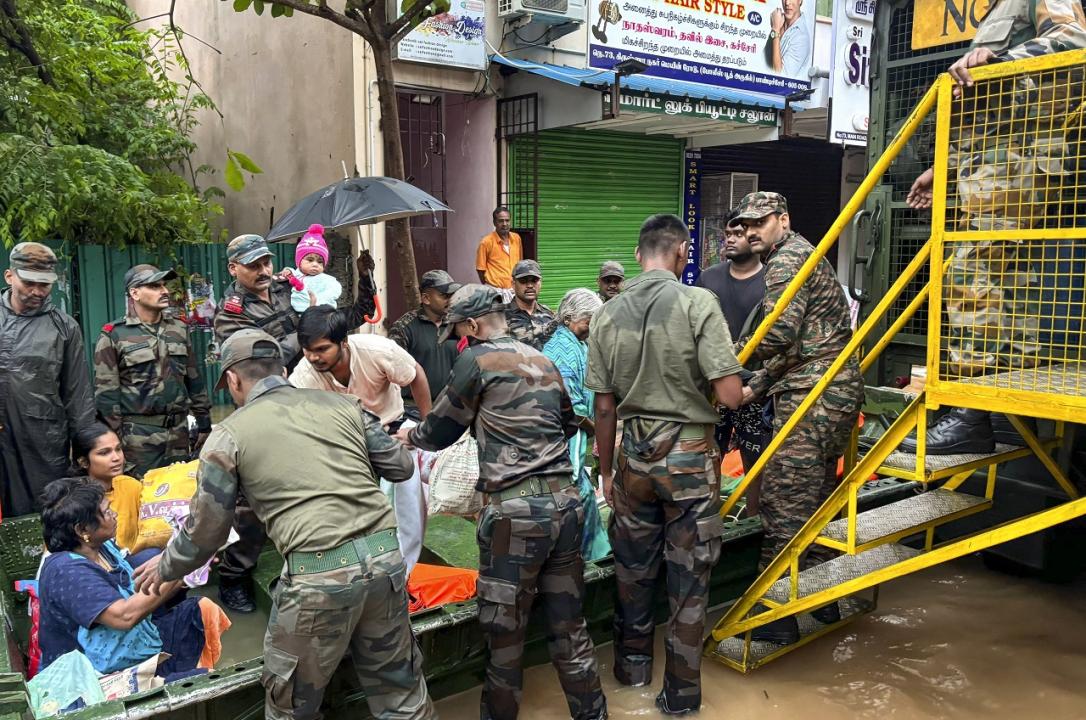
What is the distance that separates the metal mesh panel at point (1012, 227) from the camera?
9.90ft

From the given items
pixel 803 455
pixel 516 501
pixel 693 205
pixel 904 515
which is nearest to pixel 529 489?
pixel 516 501

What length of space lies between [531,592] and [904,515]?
192 centimetres

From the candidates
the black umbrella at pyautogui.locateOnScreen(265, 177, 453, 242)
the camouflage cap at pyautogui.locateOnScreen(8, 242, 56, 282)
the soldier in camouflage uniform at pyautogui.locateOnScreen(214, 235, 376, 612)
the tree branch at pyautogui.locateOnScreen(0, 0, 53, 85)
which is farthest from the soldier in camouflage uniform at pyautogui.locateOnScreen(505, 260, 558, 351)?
the tree branch at pyautogui.locateOnScreen(0, 0, 53, 85)

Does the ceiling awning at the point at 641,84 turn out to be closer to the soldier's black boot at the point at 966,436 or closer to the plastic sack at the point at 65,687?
the soldier's black boot at the point at 966,436

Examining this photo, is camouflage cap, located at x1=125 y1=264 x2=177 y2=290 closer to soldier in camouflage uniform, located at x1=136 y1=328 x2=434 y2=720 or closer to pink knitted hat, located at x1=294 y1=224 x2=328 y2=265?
pink knitted hat, located at x1=294 y1=224 x2=328 y2=265

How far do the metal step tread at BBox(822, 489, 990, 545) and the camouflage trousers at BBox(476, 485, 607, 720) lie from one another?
1228 millimetres

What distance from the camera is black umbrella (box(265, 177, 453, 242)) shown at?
18.8ft

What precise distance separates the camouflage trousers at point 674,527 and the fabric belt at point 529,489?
452mm

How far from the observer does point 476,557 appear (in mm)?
4711

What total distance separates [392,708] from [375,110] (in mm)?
7240

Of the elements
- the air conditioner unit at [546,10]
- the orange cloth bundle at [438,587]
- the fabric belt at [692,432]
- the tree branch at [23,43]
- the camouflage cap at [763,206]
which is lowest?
the orange cloth bundle at [438,587]

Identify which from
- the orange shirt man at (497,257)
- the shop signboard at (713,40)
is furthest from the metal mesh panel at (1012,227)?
the shop signboard at (713,40)

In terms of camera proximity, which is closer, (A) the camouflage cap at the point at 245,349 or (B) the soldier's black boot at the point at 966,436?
(A) the camouflage cap at the point at 245,349

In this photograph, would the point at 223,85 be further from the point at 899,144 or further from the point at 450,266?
the point at 899,144
